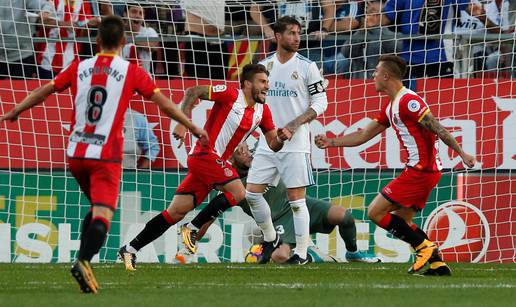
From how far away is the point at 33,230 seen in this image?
13445 mm

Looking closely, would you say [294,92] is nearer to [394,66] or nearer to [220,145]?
[220,145]

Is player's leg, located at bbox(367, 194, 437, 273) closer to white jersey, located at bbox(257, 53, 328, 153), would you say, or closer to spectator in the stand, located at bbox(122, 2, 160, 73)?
white jersey, located at bbox(257, 53, 328, 153)

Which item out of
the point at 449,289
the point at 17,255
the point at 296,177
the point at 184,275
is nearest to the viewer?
the point at 449,289

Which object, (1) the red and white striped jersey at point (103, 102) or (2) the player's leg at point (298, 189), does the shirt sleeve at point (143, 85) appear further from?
(2) the player's leg at point (298, 189)

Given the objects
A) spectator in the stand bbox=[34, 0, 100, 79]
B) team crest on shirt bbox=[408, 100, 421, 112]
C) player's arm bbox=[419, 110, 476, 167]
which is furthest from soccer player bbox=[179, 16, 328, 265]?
spectator in the stand bbox=[34, 0, 100, 79]

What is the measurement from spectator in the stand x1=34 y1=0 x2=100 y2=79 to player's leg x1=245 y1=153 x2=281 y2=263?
10.3 feet

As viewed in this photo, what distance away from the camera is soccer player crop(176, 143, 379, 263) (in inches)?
485

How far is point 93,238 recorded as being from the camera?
26.5 ft

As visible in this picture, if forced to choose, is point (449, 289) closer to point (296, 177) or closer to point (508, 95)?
point (296, 177)

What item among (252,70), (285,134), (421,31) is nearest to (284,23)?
(252,70)

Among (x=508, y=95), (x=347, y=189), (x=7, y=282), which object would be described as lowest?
(x=7, y=282)

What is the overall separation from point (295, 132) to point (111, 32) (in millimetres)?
3511

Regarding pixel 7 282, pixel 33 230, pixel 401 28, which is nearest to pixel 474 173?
pixel 401 28

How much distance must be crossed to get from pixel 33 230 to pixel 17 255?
1.08 feet
